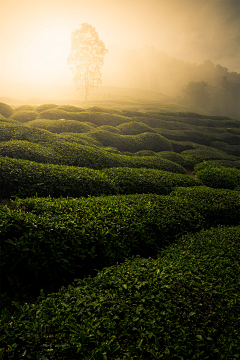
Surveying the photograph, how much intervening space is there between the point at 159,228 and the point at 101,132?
47.5 ft

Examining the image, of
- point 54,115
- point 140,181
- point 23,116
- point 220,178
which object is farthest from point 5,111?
point 220,178

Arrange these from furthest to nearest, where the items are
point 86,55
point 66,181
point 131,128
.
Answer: point 86,55 → point 131,128 → point 66,181

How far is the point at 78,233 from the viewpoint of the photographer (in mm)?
5352

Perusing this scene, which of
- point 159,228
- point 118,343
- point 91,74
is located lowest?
point 118,343

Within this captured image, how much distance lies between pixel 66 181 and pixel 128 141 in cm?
1230

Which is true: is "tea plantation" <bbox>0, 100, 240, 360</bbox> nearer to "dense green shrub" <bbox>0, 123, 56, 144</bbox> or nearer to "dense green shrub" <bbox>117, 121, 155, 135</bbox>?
Result: "dense green shrub" <bbox>0, 123, 56, 144</bbox>

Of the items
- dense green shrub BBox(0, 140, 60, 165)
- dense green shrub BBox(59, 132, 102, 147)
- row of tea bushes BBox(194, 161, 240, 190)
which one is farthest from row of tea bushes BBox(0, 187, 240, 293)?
dense green shrub BBox(59, 132, 102, 147)

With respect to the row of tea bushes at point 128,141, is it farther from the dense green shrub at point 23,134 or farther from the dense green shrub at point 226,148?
the dense green shrub at point 226,148

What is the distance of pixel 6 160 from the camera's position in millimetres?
7949

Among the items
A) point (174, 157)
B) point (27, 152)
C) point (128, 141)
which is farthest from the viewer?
point (128, 141)

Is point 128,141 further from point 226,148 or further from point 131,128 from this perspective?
point 226,148

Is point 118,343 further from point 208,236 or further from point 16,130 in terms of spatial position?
point 16,130

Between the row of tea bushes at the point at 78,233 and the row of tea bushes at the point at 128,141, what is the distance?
11.7 m

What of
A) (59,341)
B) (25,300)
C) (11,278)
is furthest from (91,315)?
(11,278)
